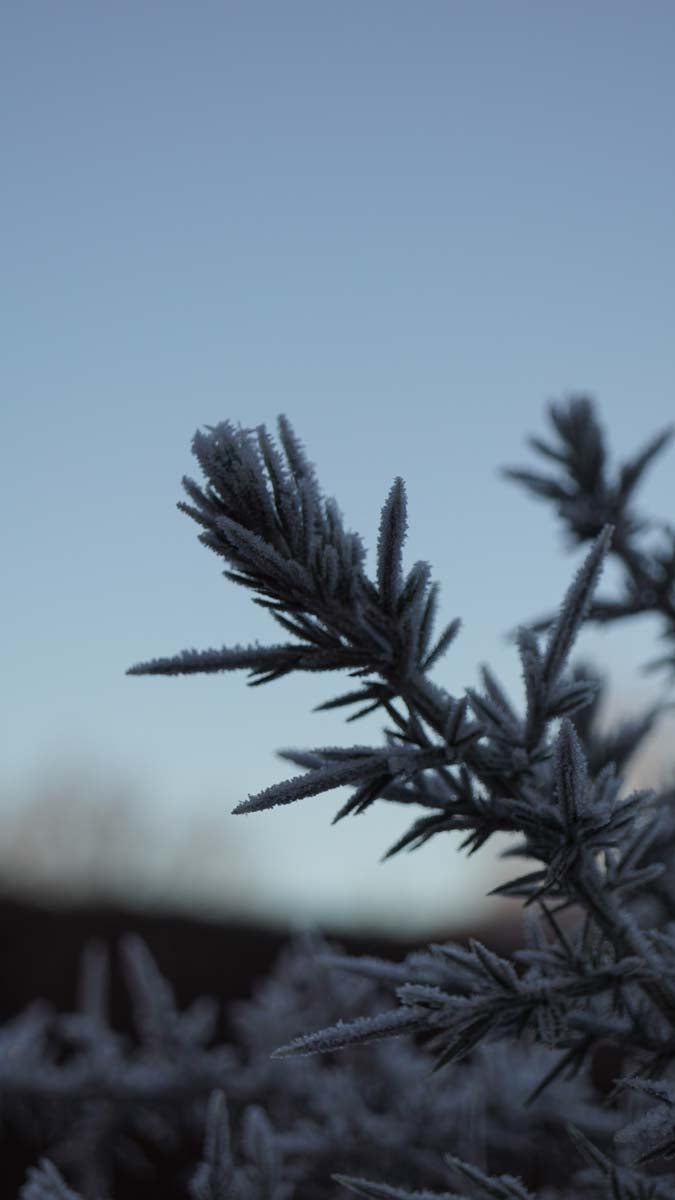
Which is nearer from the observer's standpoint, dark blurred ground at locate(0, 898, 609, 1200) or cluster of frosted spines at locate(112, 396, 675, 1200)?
cluster of frosted spines at locate(112, 396, 675, 1200)

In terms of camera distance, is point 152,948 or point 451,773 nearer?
point 451,773

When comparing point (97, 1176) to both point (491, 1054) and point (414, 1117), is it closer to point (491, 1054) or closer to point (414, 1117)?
point (414, 1117)

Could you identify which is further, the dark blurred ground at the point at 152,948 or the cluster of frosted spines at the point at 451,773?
the dark blurred ground at the point at 152,948

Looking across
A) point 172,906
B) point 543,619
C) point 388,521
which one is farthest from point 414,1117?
point 172,906

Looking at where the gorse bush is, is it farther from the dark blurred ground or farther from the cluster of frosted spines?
the dark blurred ground

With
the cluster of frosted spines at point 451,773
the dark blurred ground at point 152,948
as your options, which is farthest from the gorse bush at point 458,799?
the dark blurred ground at point 152,948

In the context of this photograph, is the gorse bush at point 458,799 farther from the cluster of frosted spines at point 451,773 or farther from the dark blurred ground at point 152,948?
the dark blurred ground at point 152,948

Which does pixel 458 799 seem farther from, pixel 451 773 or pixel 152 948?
pixel 152 948

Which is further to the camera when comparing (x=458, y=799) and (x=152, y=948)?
(x=152, y=948)

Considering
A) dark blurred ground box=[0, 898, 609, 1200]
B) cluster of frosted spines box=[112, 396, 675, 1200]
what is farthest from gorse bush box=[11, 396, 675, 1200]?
dark blurred ground box=[0, 898, 609, 1200]

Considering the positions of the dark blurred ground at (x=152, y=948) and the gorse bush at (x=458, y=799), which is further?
the dark blurred ground at (x=152, y=948)

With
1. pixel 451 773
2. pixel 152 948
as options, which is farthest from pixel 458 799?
pixel 152 948
